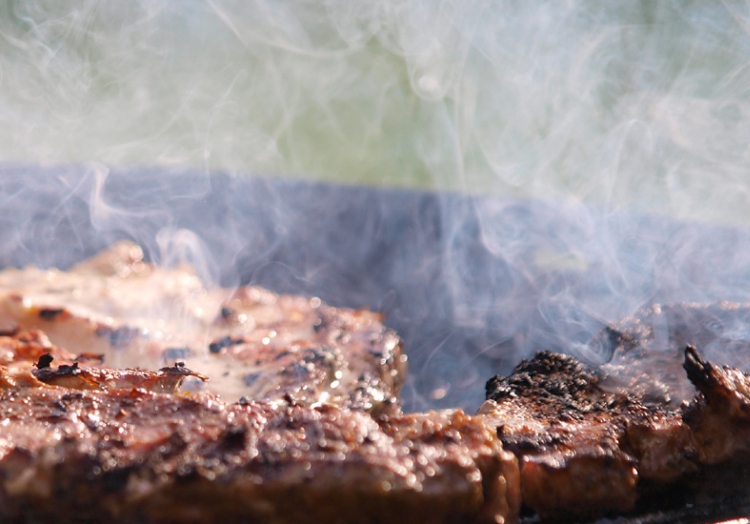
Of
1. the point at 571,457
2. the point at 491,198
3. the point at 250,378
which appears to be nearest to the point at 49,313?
the point at 250,378

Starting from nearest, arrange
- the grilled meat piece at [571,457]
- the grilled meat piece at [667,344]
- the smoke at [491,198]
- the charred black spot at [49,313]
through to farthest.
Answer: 1. the grilled meat piece at [571,457]
2. the grilled meat piece at [667,344]
3. the charred black spot at [49,313]
4. the smoke at [491,198]

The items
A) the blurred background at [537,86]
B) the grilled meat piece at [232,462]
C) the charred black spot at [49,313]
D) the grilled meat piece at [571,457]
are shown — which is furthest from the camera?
the blurred background at [537,86]


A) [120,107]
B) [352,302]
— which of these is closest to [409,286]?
[352,302]

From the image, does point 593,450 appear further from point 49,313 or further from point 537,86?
point 537,86

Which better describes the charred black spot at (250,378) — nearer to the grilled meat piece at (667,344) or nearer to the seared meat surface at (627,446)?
the seared meat surface at (627,446)

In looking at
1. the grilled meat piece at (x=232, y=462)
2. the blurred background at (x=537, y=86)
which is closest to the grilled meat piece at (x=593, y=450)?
the grilled meat piece at (x=232, y=462)

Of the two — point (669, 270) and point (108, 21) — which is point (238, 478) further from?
point (108, 21)

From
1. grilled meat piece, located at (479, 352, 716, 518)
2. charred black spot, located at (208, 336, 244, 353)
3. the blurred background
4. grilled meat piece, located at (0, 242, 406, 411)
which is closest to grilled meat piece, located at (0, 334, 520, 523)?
grilled meat piece, located at (479, 352, 716, 518)

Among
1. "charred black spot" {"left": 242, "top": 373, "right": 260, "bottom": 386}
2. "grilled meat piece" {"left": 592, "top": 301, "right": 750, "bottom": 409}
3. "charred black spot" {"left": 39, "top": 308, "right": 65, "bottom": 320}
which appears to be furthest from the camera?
"charred black spot" {"left": 39, "top": 308, "right": 65, "bottom": 320}

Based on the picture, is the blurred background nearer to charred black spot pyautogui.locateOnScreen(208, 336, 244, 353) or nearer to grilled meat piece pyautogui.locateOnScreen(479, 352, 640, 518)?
charred black spot pyautogui.locateOnScreen(208, 336, 244, 353)

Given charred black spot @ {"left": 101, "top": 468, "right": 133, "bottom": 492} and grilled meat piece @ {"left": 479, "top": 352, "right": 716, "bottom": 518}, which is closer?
charred black spot @ {"left": 101, "top": 468, "right": 133, "bottom": 492}
